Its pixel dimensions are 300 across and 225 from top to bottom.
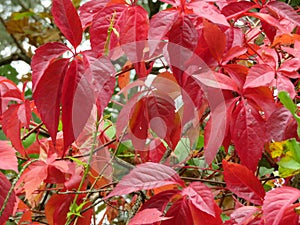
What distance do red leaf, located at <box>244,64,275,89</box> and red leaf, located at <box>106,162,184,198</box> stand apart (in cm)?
12

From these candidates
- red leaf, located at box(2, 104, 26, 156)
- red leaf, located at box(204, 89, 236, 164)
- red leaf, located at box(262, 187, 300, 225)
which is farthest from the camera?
red leaf, located at box(2, 104, 26, 156)

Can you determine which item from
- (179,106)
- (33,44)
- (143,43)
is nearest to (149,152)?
(179,106)

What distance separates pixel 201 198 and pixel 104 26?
8.2 inches

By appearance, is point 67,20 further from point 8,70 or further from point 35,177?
point 8,70

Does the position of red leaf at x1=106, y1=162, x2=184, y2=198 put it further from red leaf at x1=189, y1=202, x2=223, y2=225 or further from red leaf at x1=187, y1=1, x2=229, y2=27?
red leaf at x1=187, y1=1, x2=229, y2=27

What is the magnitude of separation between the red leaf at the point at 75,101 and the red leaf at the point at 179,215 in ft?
0.39

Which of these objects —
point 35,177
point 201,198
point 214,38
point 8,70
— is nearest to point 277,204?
point 201,198

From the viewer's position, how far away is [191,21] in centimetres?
49

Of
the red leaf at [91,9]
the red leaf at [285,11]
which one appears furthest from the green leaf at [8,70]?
the red leaf at [285,11]

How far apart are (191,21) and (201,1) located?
0.03 meters

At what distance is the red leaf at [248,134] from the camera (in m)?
0.49

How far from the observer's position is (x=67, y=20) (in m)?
0.52

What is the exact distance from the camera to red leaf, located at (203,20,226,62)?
0.51 m

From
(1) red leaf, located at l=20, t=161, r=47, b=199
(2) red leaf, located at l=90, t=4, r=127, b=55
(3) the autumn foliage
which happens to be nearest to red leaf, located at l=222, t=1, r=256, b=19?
(3) the autumn foliage
